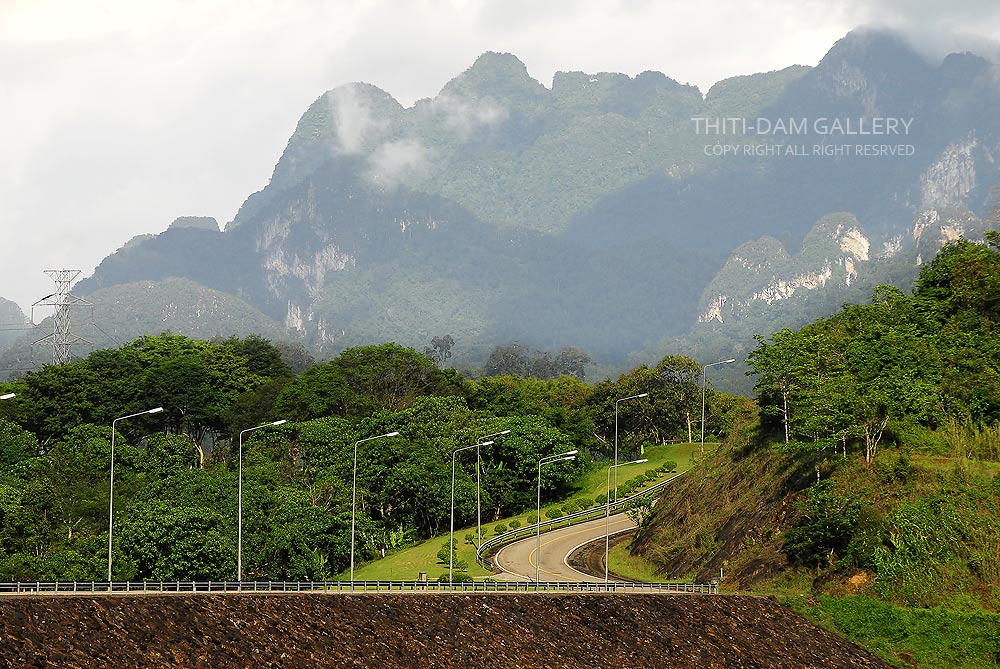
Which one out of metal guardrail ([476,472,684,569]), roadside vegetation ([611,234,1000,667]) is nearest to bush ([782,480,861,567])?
roadside vegetation ([611,234,1000,667])

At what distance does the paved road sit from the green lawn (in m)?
2.27

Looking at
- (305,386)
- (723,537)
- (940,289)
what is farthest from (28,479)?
(940,289)

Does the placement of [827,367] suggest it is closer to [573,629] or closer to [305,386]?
[573,629]

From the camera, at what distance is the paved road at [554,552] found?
300 feet

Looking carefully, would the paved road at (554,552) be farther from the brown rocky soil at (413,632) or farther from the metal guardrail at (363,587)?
the brown rocky soil at (413,632)

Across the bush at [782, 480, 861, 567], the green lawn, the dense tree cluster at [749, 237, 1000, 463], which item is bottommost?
the green lawn

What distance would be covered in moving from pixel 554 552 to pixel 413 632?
1589 inches

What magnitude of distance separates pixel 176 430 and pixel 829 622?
100171 mm

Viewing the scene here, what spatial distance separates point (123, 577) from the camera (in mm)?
81438

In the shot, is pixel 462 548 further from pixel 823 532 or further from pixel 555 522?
pixel 823 532

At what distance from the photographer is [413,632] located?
6091cm

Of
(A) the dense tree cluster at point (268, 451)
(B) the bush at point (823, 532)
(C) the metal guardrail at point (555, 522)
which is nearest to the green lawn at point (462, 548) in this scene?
(C) the metal guardrail at point (555, 522)

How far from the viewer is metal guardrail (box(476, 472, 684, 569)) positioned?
100700 mm

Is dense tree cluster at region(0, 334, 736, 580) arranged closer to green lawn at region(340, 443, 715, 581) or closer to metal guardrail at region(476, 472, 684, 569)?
green lawn at region(340, 443, 715, 581)
